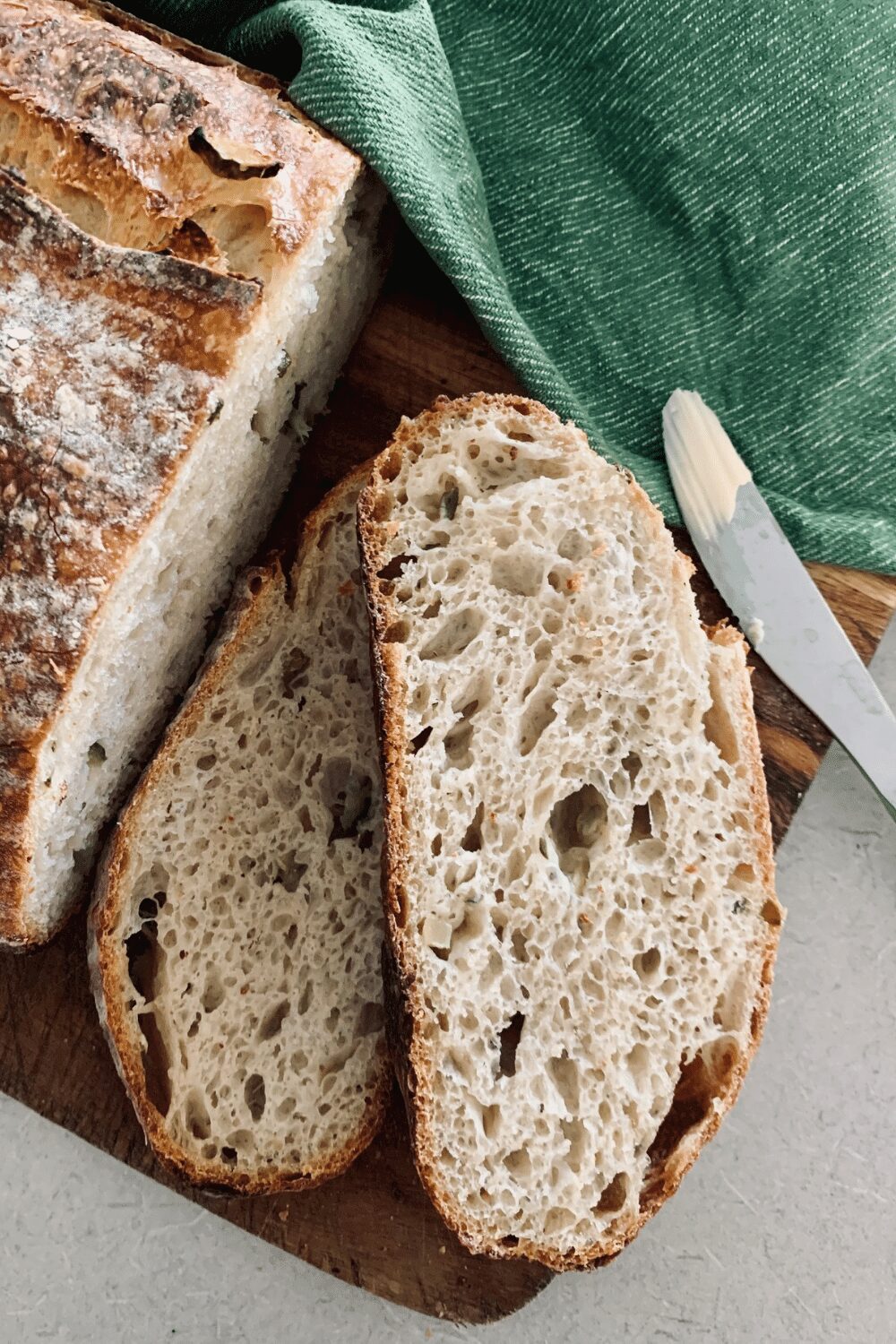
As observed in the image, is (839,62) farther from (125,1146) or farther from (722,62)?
(125,1146)

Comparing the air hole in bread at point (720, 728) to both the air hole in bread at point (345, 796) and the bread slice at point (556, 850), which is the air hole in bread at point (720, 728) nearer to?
the bread slice at point (556, 850)

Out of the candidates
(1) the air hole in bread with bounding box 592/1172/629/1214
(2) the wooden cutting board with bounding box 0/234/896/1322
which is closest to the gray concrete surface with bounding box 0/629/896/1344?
(2) the wooden cutting board with bounding box 0/234/896/1322

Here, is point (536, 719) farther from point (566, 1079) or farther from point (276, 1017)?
point (276, 1017)

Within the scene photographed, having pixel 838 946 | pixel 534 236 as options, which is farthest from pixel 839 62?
pixel 838 946

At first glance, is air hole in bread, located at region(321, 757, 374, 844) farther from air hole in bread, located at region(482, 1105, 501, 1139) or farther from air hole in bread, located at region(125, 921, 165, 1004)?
air hole in bread, located at region(482, 1105, 501, 1139)

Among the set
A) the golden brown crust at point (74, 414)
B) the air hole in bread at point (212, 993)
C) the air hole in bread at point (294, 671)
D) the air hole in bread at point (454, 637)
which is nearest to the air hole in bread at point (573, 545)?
the air hole in bread at point (454, 637)

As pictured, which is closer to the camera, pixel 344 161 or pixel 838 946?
pixel 344 161
